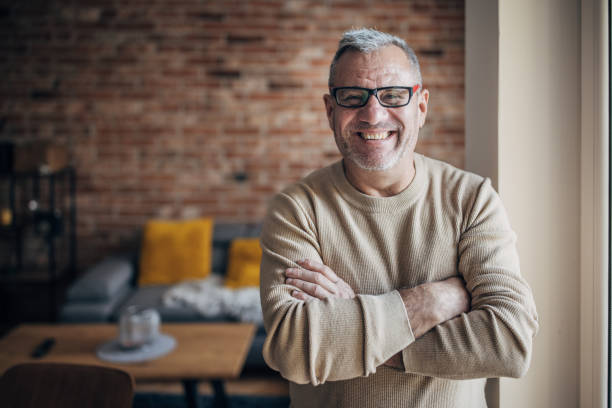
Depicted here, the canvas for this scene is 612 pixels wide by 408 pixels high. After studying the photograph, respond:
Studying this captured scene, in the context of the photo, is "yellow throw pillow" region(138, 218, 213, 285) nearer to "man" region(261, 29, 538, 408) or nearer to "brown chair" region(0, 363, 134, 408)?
"brown chair" region(0, 363, 134, 408)

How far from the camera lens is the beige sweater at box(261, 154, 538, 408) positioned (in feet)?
3.43

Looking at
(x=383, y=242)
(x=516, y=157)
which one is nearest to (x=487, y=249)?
A: (x=383, y=242)

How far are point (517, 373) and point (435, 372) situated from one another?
168 millimetres

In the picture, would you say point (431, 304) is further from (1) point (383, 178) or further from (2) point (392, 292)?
(1) point (383, 178)

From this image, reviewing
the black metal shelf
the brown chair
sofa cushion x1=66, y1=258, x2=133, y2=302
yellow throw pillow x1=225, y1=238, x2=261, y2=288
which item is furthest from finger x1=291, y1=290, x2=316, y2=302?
the black metal shelf

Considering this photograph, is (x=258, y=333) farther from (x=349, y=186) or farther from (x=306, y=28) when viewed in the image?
(x=306, y=28)

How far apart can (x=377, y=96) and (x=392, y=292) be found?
45 centimetres

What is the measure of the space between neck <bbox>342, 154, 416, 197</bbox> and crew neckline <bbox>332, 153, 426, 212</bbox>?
0.01 metres

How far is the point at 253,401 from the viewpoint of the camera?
112 inches

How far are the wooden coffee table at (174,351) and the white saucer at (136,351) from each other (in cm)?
2

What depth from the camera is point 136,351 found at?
2047 mm

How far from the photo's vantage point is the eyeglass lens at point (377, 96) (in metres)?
1.19

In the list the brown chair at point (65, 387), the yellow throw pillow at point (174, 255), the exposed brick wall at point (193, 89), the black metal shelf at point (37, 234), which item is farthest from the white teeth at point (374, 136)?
the black metal shelf at point (37, 234)

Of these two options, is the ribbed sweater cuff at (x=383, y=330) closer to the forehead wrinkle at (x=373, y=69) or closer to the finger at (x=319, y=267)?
the finger at (x=319, y=267)
